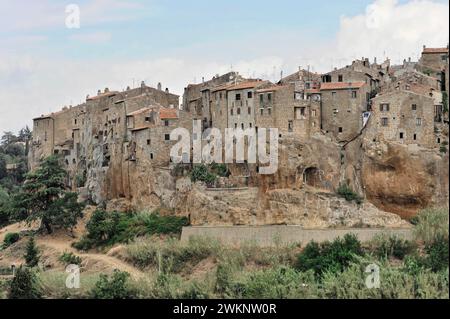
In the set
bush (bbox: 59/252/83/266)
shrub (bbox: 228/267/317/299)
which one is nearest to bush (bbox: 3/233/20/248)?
bush (bbox: 59/252/83/266)

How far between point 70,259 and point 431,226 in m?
19.2

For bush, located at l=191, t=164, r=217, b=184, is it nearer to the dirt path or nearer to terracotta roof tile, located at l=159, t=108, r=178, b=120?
terracotta roof tile, located at l=159, t=108, r=178, b=120

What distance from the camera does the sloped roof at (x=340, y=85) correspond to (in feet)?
192

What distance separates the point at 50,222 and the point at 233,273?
55.9ft

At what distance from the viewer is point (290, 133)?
57219 mm

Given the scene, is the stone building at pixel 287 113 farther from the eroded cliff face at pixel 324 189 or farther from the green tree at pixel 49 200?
the green tree at pixel 49 200

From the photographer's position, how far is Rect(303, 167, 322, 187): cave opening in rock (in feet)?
187

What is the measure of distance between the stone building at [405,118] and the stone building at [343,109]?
1879 mm

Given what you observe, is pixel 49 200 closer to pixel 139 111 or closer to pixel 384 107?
pixel 139 111

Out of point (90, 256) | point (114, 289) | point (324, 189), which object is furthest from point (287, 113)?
point (114, 289)

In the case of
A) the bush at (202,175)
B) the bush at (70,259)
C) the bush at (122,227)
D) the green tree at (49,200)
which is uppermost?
the bush at (202,175)

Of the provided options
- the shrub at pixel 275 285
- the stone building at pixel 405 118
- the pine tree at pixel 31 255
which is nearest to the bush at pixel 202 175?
the stone building at pixel 405 118
